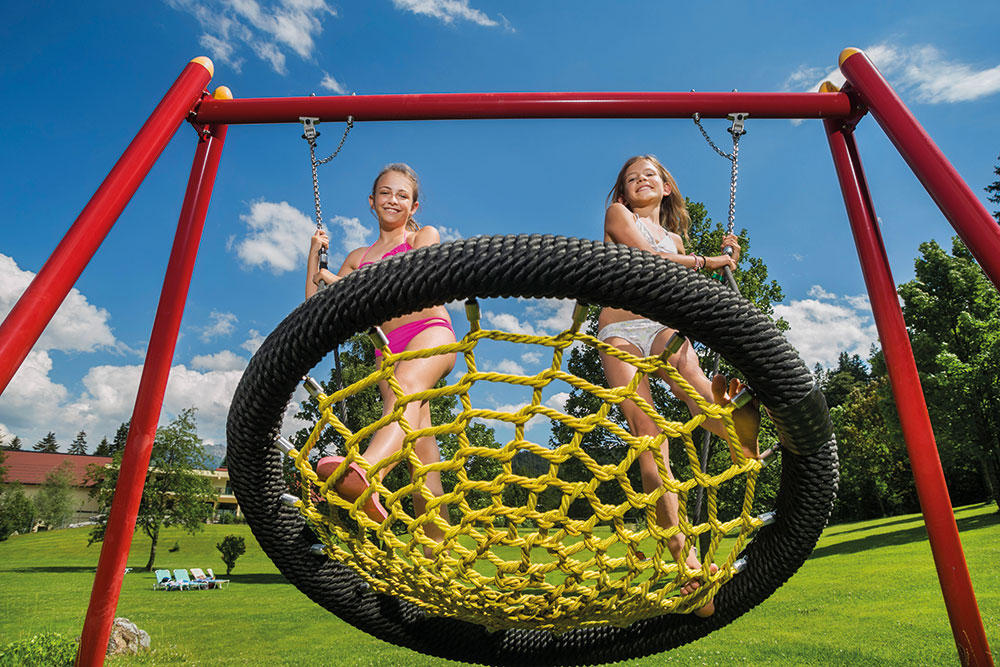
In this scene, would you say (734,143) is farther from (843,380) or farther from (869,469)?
(843,380)

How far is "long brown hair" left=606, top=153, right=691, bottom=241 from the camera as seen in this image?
118 inches

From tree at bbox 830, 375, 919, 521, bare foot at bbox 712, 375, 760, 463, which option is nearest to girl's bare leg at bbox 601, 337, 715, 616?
bare foot at bbox 712, 375, 760, 463

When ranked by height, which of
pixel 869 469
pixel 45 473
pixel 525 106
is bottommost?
pixel 525 106

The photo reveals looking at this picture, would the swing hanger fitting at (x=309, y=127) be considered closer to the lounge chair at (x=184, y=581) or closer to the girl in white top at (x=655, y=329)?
the girl in white top at (x=655, y=329)

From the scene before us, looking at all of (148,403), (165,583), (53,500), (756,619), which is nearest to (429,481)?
(148,403)

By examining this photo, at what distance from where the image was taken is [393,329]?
2.57 m

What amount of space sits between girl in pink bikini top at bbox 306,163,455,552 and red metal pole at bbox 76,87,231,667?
68 centimetres

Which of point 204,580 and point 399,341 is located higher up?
point 399,341

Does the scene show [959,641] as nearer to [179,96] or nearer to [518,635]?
[518,635]

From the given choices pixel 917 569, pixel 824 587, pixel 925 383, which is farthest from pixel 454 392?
pixel 925 383

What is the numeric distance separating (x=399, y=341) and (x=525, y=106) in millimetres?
1426

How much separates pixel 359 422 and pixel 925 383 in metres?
17.7

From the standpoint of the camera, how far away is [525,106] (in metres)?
3.05

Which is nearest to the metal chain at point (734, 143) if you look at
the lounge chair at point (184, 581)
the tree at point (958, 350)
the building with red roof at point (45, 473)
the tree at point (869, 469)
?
the tree at point (958, 350)
